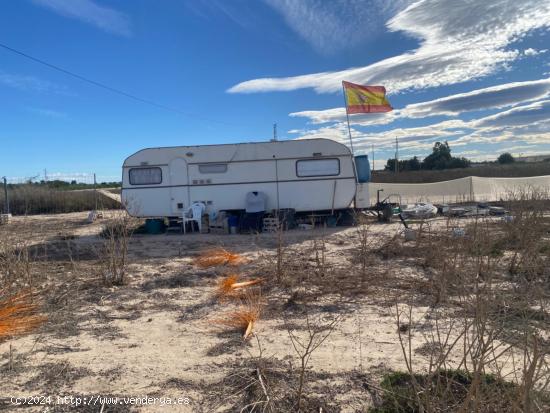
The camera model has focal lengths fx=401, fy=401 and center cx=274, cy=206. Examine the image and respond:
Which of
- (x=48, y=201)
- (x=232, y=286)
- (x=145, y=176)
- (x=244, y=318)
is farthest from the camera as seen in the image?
(x=48, y=201)

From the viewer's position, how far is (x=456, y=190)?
62.3 feet

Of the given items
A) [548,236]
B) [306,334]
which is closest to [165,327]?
[306,334]

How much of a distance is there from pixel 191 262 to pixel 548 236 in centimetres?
774

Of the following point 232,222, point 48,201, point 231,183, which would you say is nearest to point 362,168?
point 231,183

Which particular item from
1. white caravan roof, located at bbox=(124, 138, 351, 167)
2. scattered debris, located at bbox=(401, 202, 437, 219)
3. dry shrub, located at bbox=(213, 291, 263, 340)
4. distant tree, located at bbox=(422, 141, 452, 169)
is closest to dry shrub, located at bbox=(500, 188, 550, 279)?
dry shrub, located at bbox=(213, 291, 263, 340)

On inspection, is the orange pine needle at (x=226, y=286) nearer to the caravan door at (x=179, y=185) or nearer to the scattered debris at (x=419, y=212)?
the caravan door at (x=179, y=185)

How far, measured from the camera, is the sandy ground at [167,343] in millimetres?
3248

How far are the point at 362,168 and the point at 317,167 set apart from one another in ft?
5.63

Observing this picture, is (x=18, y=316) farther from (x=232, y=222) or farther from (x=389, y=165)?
(x=389, y=165)

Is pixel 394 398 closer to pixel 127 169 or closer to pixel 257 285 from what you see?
pixel 257 285

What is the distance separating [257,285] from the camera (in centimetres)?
616

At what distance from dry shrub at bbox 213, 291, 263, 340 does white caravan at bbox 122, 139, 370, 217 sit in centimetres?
858

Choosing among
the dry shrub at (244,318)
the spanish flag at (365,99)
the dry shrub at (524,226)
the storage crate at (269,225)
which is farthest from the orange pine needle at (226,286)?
the spanish flag at (365,99)

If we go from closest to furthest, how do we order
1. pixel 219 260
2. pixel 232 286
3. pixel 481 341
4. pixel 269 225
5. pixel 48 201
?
1. pixel 481 341
2. pixel 232 286
3. pixel 219 260
4. pixel 269 225
5. pixel 48 201
